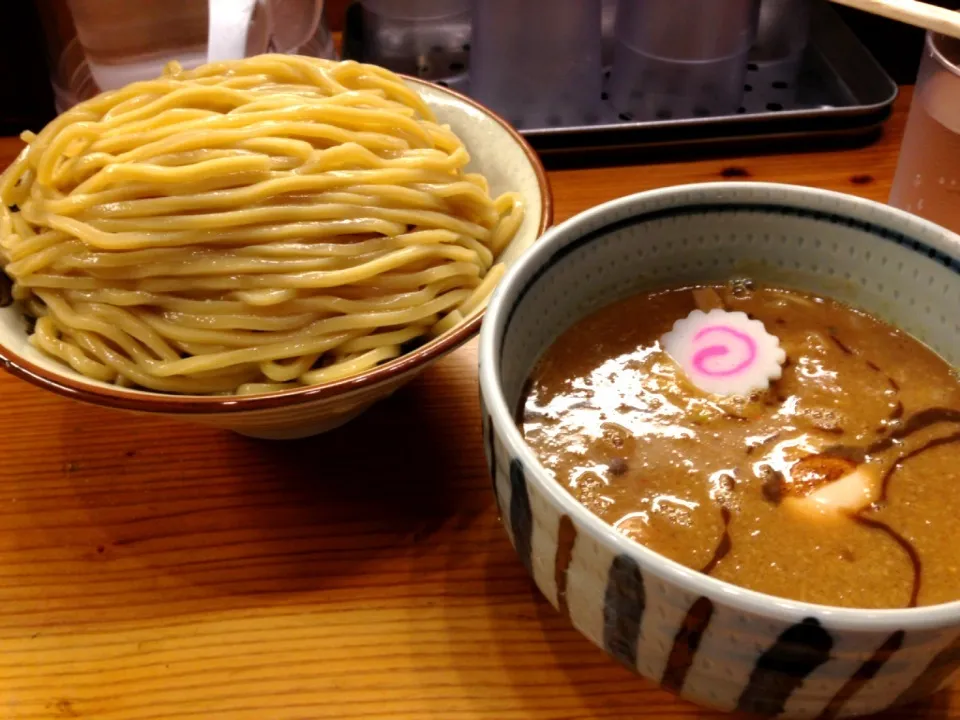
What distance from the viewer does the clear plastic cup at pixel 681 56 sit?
1595 millimetres

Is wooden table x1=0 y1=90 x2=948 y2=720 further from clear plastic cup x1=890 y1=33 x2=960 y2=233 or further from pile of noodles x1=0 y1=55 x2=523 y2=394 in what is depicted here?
clear plastic cup x1=890 y1=33 x2=960 y2=233

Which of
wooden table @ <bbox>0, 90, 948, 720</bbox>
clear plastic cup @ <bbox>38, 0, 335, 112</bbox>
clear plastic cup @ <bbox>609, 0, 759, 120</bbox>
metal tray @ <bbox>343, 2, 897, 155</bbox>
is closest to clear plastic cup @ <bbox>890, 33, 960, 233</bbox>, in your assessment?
metal tray @ <bbox>343, 2, 897, 155</bbox>

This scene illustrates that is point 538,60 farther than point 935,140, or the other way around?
point 538,60

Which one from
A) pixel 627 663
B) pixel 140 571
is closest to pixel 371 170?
pixel 140 571

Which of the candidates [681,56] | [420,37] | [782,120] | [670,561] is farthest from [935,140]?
[420,37]

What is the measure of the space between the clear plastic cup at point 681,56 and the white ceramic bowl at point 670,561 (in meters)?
0.90

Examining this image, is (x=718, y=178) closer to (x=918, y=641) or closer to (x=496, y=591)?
(x=496, y=591)

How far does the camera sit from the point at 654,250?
2.72 feet

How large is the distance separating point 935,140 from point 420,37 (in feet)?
3.61

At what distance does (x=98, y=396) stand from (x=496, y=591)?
0.42 metres

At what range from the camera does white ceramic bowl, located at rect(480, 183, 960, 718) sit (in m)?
0.50

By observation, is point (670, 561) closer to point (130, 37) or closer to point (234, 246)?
point (234, 246)

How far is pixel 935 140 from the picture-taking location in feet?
3.90

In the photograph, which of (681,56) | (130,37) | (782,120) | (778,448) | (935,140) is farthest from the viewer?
(130,37)
